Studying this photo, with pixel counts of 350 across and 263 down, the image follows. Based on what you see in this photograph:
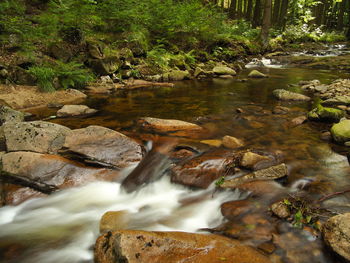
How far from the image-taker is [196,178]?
3.44 meters

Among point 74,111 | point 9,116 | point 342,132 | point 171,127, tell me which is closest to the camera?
point 342,132

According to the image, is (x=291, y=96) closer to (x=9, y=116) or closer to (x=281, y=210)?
(x=281, y=210)

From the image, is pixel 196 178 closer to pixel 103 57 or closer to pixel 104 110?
pixel 104 110

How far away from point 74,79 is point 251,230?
7.21 meters

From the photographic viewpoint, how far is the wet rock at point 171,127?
4.83m

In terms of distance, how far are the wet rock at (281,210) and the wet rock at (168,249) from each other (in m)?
0.60

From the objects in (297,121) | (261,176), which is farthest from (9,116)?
(297,121)

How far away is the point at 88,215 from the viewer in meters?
3.13

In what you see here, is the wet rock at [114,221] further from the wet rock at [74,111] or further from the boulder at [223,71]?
the boulder at [223,71]

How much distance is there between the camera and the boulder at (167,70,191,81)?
10.7 m

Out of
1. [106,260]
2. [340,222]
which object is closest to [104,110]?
[106,260]

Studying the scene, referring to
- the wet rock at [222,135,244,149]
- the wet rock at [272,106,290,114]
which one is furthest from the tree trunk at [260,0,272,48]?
the wet rock at [222,135,244,149]

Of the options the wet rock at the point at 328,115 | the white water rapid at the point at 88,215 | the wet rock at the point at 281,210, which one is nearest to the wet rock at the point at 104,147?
the white water rapid at the point at 88,215

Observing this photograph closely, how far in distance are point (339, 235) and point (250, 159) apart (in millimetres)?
1589
